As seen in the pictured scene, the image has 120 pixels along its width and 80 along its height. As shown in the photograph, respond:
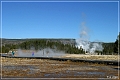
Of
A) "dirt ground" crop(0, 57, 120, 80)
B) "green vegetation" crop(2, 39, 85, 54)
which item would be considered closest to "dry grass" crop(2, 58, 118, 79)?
"dirt ground" crop(0, 57, 120, 80)

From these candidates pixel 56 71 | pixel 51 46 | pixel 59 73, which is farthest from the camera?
pixel 51 46

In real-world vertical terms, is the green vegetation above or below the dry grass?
above

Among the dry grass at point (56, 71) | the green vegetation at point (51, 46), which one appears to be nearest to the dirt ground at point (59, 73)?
the dry grass at point (56, 71)

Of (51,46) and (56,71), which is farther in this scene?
(51,46)

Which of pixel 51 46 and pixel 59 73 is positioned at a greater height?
pixel 51 46

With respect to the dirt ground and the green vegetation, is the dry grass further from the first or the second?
the green vegetation

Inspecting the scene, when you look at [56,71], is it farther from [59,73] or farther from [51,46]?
[51,46]

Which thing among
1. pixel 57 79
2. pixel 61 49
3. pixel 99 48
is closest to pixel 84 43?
pixel 99 48

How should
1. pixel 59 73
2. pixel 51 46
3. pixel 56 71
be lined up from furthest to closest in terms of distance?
pixel 51 46
pixel 56 71
pixel 59 73

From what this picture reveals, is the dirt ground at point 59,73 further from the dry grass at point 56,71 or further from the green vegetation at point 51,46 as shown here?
→ the green vegetation at point 51,46

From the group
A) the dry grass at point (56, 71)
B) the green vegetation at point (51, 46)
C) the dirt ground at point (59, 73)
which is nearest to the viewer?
the dirt ground at point (59, 73)

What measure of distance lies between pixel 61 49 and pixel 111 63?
104 metres

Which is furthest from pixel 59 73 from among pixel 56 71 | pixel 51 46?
pixel 51 46

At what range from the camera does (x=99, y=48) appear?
163m
